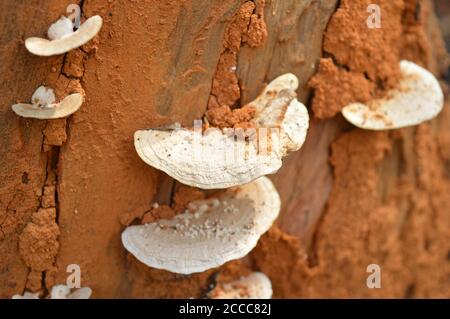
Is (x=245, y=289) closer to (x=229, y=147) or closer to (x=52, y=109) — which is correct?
(x=229, y=147)

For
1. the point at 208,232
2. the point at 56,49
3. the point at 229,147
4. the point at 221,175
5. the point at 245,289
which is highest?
the point at 56,49

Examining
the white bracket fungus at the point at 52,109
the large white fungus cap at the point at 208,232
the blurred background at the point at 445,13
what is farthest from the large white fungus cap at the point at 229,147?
the blurred background at the point at 445,13

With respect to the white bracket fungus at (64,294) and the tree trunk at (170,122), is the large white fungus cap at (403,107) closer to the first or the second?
the tree trunk at (170,122)

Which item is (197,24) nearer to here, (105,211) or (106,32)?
(106,32)

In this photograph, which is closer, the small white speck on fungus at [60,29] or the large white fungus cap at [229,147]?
the small white speck on fungus at [60,29]

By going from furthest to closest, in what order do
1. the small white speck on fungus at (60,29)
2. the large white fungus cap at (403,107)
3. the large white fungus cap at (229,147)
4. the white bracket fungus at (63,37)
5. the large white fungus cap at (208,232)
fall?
the large white fungus cap at (403,107)
the large white fungus cap at (208,232)
the large white fungus cap at (229,147)
the small white speck on fungus at (60,29)
the white bracket fungus at (63,37)

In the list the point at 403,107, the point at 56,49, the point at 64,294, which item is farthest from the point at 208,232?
the point at 403,107

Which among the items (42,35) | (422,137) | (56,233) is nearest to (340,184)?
(422,137)

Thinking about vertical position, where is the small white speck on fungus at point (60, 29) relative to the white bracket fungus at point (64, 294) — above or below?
above
